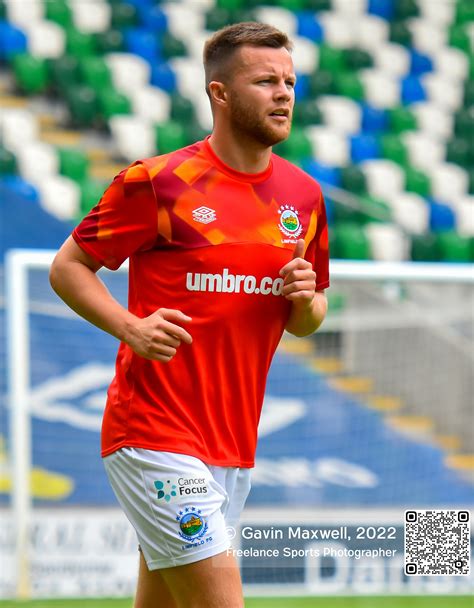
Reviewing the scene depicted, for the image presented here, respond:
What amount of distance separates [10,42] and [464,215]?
418 cm

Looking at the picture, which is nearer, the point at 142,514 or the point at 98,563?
the point at 142,514

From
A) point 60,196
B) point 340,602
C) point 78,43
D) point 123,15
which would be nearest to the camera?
point 340,602

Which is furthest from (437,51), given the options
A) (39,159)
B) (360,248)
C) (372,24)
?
(39,159)

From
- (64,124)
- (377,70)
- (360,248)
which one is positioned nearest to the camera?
(360,248)

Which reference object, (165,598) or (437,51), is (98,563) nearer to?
(165,598)

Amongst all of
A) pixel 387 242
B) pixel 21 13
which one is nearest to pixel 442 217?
pixel 387 242

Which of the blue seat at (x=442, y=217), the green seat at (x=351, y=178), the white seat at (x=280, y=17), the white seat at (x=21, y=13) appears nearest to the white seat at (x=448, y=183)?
the blue seat at (x=442, y=217)

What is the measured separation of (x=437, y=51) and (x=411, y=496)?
7.21 m

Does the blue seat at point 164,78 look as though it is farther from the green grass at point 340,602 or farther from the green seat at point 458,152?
the green grass at point 340,602

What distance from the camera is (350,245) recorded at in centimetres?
909

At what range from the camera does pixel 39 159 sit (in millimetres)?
9047

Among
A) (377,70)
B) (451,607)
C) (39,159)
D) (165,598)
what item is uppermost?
(377,70)

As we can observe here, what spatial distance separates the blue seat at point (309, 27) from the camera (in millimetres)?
11812

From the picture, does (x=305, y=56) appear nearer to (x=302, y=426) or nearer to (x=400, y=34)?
(x=400, y=34)
